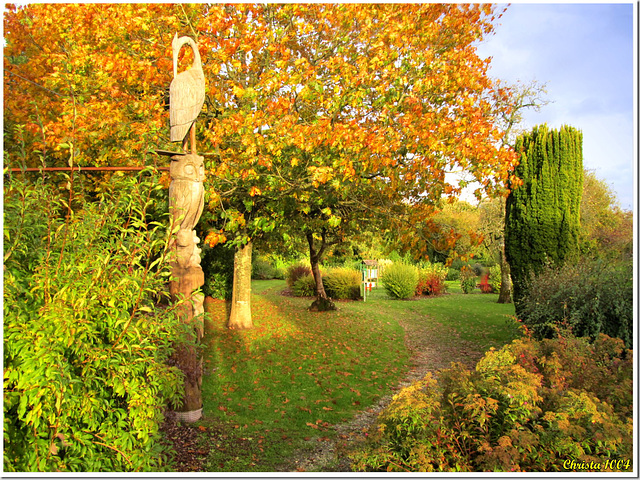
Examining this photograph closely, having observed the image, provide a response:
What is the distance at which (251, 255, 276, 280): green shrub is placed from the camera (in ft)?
84.0

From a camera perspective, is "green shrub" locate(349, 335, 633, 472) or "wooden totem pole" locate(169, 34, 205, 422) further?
"wooden totem pole" locate(169, 34, 205, 422)

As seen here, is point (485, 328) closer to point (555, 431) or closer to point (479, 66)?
point (479, 66)

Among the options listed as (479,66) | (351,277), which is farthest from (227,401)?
(351,277)

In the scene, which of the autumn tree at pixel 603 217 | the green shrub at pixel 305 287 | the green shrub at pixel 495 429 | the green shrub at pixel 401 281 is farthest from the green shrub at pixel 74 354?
the autumn tree at pixel 603 217

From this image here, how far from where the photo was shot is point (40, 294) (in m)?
2.37

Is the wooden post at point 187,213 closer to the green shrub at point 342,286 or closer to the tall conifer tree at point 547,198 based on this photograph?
the tall conifer tree at point 547,198

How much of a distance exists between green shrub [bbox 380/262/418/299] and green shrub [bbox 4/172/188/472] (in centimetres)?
1566

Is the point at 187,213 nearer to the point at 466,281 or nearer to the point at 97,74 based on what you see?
Result: the point at 97,74

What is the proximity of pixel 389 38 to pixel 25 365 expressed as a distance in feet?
22.3

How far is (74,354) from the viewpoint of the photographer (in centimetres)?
232

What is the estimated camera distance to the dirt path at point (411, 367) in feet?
13.2

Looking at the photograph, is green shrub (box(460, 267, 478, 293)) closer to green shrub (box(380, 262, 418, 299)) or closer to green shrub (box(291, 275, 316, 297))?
green shrub (box(380, 262, 418, 299))

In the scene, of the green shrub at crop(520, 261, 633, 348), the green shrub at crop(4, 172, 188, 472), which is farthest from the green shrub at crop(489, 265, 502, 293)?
the green shrub at crop(4, 172, 188, 472)

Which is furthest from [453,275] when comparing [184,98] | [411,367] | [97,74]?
[184,98]
